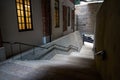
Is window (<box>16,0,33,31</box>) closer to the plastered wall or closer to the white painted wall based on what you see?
the white painted wall

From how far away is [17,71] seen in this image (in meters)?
2.56

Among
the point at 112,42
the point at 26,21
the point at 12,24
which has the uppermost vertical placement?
the point at 26,21

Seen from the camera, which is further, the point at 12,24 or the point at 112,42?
the point at 12,24

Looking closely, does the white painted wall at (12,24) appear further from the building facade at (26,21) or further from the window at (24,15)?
the window at (24,15)

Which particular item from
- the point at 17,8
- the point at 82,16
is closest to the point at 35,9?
the point at 17,8

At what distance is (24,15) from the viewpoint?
436 cm

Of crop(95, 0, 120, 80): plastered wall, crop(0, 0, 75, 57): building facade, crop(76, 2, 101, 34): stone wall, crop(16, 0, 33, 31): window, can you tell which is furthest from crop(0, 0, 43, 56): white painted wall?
crop(76, 2, 101, 34): stone wall

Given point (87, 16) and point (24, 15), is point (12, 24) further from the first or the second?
point (87, 16)

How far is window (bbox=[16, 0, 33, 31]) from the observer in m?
4.11

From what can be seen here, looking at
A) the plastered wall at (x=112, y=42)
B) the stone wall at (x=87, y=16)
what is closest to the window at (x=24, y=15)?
the plastered wall at (x=112, y=42)

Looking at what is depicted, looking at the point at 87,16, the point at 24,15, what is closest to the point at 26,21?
the point at 24,15

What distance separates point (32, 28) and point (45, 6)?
1524mm

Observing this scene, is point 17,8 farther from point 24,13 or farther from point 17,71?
point 17,71

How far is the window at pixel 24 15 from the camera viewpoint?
411cm
